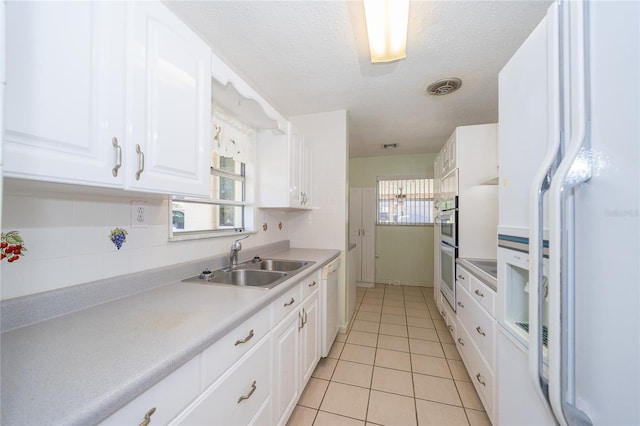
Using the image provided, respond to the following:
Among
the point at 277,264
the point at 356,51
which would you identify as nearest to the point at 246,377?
the point at 277,264

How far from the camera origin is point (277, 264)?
2.13 meters

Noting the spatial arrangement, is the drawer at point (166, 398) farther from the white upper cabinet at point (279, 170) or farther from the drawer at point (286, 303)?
the white upper cabinet at point (279, 170)

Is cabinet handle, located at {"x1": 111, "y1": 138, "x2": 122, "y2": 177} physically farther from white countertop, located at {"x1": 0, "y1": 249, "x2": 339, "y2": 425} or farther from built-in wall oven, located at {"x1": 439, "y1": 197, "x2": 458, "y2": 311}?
built-in wall oven, located at {"x1": 439, "y1": 197, "x2": 458, "y2": 311}

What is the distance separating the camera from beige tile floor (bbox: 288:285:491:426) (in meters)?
1.56

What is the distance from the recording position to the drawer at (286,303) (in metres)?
1.26

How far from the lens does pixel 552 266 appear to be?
2.00 ft

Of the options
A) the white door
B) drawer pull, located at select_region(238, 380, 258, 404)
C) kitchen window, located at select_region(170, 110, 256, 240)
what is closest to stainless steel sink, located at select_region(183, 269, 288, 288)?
kitchen window, located at select_region(170, 110, 256, 240)

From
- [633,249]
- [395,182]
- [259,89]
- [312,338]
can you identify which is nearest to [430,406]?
[312,338]

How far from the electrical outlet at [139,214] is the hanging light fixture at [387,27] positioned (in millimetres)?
1519

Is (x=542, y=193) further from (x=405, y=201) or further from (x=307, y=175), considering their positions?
(x=405, y=201)

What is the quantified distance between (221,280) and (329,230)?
142 cm

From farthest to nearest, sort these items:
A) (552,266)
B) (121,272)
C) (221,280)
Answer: (221,280), (121,272), (552,266)

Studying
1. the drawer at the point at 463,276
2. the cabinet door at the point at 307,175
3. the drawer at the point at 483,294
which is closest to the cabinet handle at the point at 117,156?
the cabinet door at the point at 307,175

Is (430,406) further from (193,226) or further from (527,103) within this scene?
(193,226)
